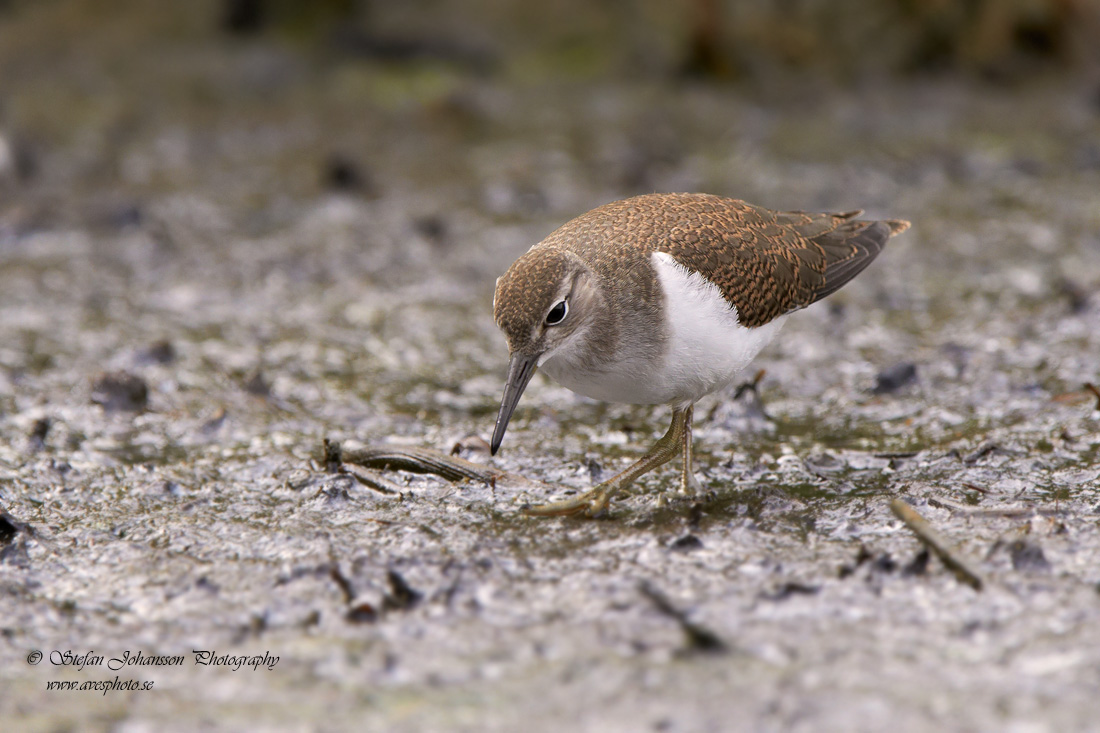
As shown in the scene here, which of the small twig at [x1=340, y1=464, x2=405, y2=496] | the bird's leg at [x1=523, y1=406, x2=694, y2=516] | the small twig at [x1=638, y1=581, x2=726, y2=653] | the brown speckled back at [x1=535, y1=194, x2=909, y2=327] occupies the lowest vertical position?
the small twig at [x1=340, y1=464, x2=405, y2=496]

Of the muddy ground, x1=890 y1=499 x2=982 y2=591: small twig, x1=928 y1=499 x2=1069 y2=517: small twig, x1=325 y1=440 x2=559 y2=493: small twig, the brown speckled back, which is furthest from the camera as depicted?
x1=325 y1=440 x2=559 y2=493: small twig

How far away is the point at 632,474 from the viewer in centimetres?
454

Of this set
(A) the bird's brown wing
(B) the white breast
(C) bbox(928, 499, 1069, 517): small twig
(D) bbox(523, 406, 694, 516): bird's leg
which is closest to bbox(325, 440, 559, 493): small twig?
(D) bbox(523, 406, 694, 516): bird's leg

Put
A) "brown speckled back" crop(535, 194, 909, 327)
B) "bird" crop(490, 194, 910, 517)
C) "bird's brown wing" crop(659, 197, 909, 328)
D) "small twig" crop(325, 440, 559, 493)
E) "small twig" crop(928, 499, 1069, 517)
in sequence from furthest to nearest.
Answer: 1. "small twig" crop(325, 440, 559, 493)
2. "bird's brown wing" crop(659, 197, 909, 328)
3. "brown speckled back" crop(535, 194, 909, 327)
4. "bird" crop(490, 194, 910, 517)
5. "small twig" crop(928, 499, 1069, 517)

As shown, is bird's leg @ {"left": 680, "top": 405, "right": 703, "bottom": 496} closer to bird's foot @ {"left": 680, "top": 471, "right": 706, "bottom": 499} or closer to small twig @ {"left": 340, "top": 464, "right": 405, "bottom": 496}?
bird's foot @ {"left": 680, "top": 471, "right": 706, "bottom": 499}

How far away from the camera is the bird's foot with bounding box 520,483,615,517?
168 inches

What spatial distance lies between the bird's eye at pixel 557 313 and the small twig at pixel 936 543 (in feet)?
4.49

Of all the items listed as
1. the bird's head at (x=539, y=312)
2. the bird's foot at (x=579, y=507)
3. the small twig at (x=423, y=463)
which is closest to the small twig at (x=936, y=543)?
the bird's foot at (x=579, y=507)

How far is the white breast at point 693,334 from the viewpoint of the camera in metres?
4.27

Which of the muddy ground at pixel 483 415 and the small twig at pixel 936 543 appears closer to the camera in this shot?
the muddy ground at pixel 483 415

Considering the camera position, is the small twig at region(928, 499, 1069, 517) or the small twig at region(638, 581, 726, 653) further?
the small twig at region(928, 499, 1069, 517)

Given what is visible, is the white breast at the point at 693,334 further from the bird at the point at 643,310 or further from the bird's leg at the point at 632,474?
the bird's leg at the point at 632,474

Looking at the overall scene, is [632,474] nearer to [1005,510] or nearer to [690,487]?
[690,487]

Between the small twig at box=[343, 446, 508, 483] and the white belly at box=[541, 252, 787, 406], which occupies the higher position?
the white belly at box=[541, 252, 787, 406]
